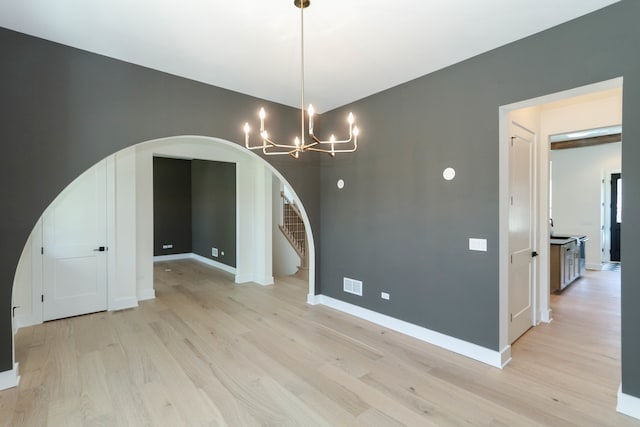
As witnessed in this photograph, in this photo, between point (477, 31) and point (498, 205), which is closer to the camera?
point (477, 31)

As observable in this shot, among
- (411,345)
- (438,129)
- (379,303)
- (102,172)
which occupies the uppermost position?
(438,129)

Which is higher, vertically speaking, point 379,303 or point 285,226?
point 285,226

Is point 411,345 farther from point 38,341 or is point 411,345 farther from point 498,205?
point 38,341

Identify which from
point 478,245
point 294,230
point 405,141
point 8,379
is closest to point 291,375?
point 478,245

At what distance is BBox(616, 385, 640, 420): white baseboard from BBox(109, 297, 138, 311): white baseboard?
18.3 feet

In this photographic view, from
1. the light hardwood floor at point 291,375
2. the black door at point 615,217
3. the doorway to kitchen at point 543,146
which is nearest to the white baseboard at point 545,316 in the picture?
the doorway to kitchen at point 543,146

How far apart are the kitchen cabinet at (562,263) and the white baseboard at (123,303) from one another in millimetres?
6881

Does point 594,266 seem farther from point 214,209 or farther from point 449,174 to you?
point 214,209

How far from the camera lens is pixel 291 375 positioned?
2787 mm

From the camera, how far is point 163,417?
2.22 meters

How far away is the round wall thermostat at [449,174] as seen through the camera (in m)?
3.24

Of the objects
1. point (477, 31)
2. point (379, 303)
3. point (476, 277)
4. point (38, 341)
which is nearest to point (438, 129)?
point (477, 31)

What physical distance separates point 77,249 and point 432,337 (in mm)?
4775

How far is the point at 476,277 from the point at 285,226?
16.4ft
